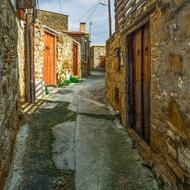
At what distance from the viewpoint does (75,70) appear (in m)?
16.8

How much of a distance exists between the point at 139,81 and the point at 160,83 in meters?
1.70

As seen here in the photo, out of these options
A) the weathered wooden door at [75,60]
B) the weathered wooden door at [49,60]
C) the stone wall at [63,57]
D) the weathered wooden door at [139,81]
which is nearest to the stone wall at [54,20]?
the weathered wooden door at [75,60]

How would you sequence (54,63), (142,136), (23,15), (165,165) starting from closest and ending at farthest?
(165,165)
(142,136)
(23,15)
(54,63)

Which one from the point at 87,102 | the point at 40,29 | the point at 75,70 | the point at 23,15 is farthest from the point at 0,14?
the point at 75,70

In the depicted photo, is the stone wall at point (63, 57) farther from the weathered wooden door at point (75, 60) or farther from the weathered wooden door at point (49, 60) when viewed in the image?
the weathered wooden door at point (75, 60)

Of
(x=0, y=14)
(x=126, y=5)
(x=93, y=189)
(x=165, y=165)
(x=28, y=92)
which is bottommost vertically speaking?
(x=93, y=189)

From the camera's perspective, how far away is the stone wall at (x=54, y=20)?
73.9ft

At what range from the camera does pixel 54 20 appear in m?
23.2

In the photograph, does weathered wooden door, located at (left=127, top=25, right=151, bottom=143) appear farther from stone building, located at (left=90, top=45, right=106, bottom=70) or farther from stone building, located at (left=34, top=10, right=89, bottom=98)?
stone building, located at (left=90, top=45, right=106, bottom=70)

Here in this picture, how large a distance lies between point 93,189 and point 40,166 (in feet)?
3.51

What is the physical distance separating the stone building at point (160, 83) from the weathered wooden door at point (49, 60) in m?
5.47

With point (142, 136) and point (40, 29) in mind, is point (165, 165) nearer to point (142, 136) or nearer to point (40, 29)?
point (142, 136)

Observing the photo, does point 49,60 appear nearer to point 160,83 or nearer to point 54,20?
point 160,83

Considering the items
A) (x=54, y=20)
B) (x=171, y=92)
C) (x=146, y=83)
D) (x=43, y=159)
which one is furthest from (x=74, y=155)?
(x=54, y=20)
